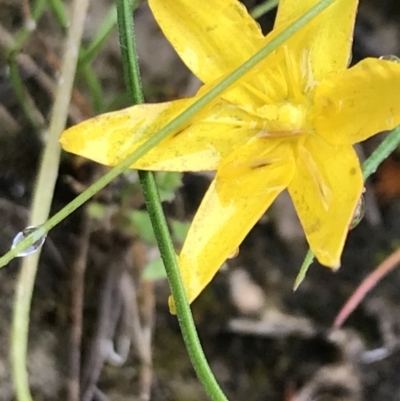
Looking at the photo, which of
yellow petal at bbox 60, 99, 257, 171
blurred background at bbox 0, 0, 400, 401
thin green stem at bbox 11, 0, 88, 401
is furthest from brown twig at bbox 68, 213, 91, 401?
yellow petal at bbox 60, 99, 257, 171

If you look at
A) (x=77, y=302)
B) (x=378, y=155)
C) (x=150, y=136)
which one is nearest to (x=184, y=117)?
(x=150, y=136)

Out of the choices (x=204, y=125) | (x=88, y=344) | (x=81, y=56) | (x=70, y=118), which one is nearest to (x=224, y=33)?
(x=204, y=125)

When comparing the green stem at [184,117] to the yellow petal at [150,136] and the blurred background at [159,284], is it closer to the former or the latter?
the yellow petal at [150,136]

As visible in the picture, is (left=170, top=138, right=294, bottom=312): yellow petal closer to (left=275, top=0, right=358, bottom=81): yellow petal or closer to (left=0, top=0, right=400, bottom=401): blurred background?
(left=275, top=0, right=358, bottom=81): yellow petal

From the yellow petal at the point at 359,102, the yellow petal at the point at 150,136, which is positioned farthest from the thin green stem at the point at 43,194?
the yellow petal at the point at 359,102

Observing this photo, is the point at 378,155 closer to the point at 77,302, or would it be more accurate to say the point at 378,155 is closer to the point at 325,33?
the point at 325,33
